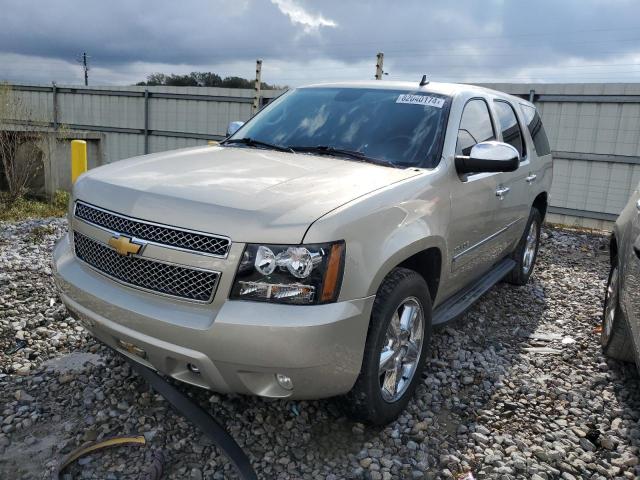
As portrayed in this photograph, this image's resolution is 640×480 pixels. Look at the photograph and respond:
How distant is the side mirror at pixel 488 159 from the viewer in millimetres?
3256

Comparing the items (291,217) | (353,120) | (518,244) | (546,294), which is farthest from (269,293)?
(546,294)

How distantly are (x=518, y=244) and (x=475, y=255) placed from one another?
5.42 ft

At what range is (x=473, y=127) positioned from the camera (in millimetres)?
3857

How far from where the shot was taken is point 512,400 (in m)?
3.41

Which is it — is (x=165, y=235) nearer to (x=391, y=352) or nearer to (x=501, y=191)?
(x=391, y=352)

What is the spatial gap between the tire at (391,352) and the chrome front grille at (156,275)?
2.58ft

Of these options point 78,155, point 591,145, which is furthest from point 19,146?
point 591,145

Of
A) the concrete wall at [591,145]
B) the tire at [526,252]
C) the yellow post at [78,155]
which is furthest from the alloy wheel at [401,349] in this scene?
the concrete wall at [591,145]

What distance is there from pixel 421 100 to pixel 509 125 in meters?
1.37

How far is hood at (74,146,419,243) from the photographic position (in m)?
2.31

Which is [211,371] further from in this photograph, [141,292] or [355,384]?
[355,384]

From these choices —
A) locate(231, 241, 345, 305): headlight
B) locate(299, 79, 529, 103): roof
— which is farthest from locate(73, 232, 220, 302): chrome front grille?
locate(299, 79, 529, 103): roof

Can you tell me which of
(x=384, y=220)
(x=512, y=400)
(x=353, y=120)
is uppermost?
(x=353, y=120)

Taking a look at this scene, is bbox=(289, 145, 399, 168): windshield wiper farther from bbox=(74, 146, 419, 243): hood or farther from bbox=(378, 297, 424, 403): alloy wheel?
bbox=(378, 297, 424, 403): alloy wheel
